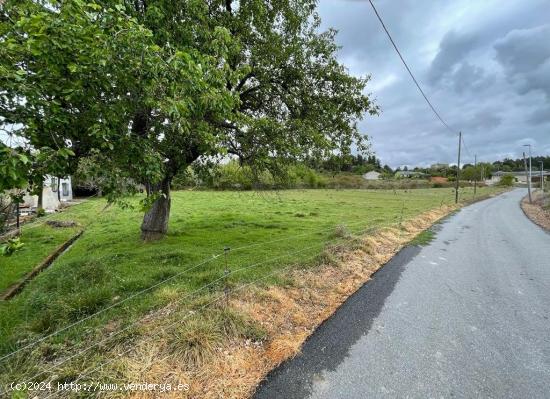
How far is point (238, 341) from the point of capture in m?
4.15

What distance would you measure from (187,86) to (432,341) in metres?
4.98

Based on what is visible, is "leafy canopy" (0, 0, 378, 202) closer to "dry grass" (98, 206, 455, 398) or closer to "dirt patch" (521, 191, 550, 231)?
"dry grass" (98, 206, 455, 398)

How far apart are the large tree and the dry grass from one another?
188 cm

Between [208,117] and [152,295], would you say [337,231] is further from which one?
[152,295]

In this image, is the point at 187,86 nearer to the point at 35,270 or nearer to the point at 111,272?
the point at 111,272

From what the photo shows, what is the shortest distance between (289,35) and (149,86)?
8.02 m

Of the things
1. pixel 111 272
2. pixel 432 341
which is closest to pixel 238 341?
pixel 432 341

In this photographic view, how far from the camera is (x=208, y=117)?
7094 mm

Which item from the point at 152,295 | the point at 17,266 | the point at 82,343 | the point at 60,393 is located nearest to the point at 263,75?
the point at 152,295

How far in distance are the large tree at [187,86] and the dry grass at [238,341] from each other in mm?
1877

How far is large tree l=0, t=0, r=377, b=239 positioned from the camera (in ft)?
10.8

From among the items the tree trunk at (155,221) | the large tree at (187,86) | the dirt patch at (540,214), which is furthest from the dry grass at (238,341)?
the dirt patch at (540,214)

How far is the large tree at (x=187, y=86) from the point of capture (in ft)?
10.8

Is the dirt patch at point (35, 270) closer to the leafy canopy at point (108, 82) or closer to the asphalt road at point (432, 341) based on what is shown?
the leafy canopy at point (108, 82)
